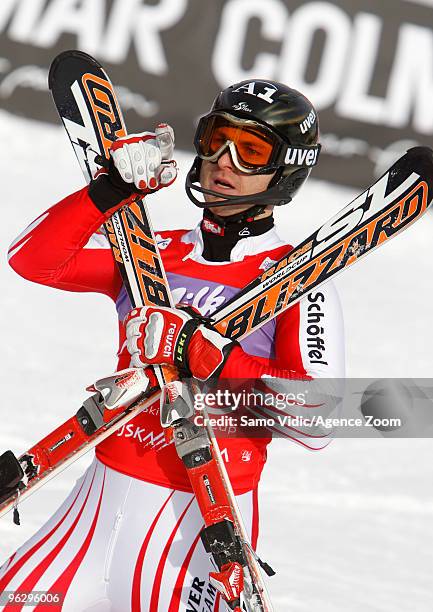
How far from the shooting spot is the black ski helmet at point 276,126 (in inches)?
125

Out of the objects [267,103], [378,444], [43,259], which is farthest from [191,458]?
[378,444]

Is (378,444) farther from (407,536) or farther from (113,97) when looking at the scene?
(113,97)

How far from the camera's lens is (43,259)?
121 inches

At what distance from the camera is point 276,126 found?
3195 millimetres

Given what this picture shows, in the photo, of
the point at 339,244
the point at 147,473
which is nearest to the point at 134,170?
the point at 339,244

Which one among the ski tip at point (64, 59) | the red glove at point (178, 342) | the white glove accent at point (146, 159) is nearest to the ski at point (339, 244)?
the red glove at point (178, 342)

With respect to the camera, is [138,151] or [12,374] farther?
[12,374]

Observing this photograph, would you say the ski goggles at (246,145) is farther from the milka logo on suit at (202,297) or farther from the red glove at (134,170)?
the milka logo on suit at (202,297)

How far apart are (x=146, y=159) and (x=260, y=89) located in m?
0.45

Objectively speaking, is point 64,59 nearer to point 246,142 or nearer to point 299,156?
point 246,142

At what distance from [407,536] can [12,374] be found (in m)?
2.20

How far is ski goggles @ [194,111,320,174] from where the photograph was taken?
3.19 metres

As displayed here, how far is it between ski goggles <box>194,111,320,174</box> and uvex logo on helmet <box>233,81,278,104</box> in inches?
3.6

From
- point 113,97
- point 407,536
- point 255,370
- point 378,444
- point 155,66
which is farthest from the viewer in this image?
point 155,66
